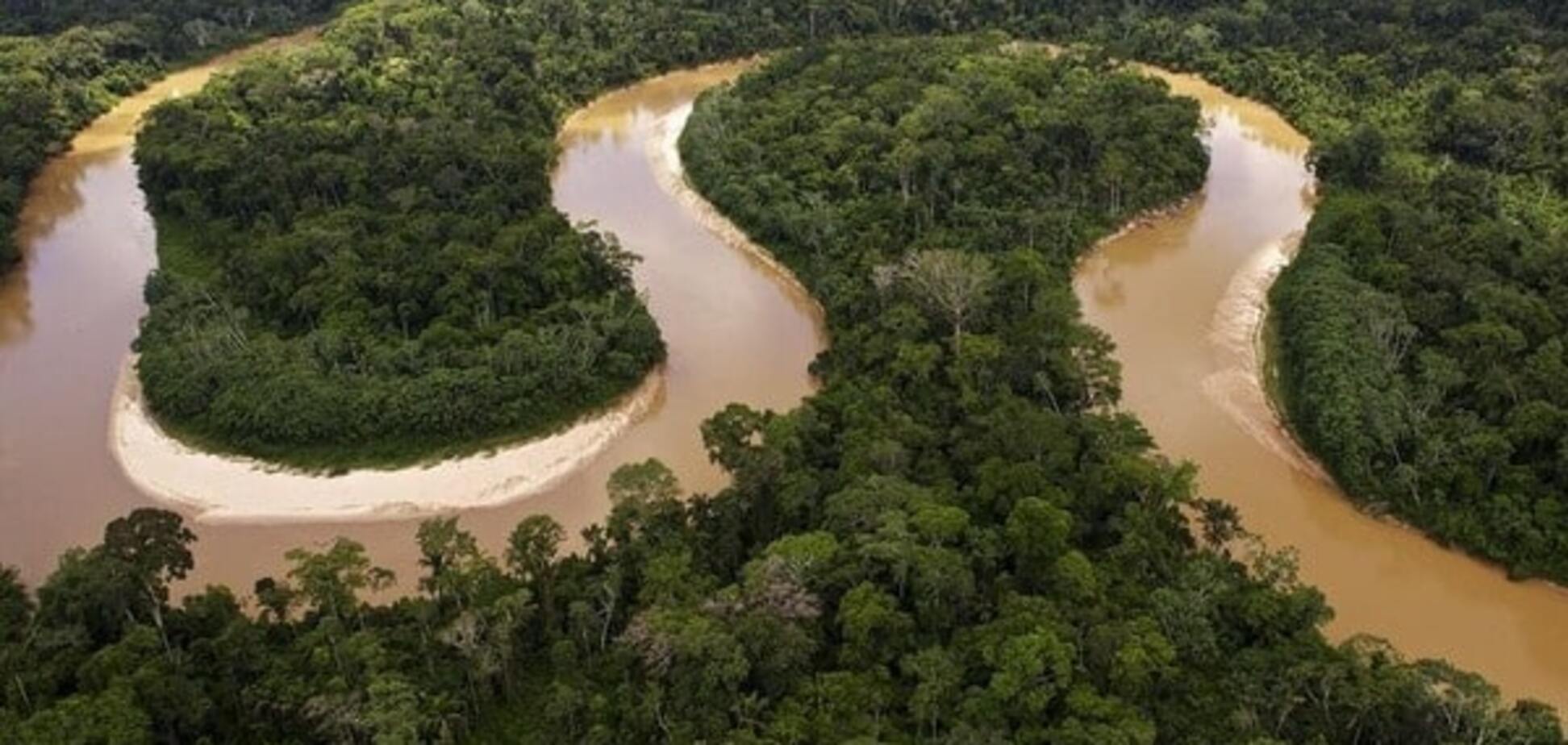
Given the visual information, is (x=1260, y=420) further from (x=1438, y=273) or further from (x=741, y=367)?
(x=741, y=367)

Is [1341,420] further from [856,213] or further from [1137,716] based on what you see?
[856,213]

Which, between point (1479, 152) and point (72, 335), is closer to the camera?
point (72, 335)

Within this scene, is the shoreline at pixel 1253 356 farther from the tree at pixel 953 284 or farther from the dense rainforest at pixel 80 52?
the dense rainforest at pixel 80 52

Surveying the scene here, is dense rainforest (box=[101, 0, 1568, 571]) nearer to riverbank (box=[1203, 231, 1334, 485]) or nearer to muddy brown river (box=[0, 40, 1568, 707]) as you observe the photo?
riverbank (box=[1203, 231, 1334, 485])

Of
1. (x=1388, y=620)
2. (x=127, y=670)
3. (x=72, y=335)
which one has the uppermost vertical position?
(x=127, y=670)

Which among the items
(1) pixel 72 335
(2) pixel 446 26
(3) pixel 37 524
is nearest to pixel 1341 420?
(3) pixel 37 524

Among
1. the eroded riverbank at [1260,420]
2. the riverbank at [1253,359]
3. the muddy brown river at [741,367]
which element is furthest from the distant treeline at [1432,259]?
the muddy brown river at [741,367]

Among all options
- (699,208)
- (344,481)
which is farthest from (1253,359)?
(344,481)
